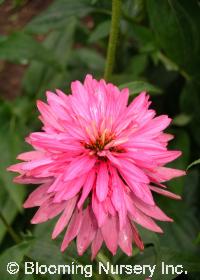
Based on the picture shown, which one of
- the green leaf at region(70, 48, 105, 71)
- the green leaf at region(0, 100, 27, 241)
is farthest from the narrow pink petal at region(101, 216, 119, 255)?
the green leaf at region(70, 48, 105, 71)

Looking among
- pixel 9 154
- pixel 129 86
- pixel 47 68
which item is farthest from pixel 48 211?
pixel 47 68

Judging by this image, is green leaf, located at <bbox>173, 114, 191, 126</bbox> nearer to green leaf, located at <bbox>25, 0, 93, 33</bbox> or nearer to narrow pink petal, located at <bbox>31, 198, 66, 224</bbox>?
green leaf, located at <bbox>25, 0, 93, 33</bbox>

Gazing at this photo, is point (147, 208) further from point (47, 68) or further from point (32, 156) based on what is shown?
point (47, 68)

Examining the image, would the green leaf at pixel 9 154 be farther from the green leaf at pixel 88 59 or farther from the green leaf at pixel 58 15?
the green leaf at pixel 88 59

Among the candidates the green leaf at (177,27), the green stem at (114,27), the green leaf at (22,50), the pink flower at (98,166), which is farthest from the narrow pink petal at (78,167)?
the green leaf at (22,50)

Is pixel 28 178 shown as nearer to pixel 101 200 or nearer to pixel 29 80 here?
pixel 101 200

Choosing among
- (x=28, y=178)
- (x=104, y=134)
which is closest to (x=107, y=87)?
(x=104, y=134)
